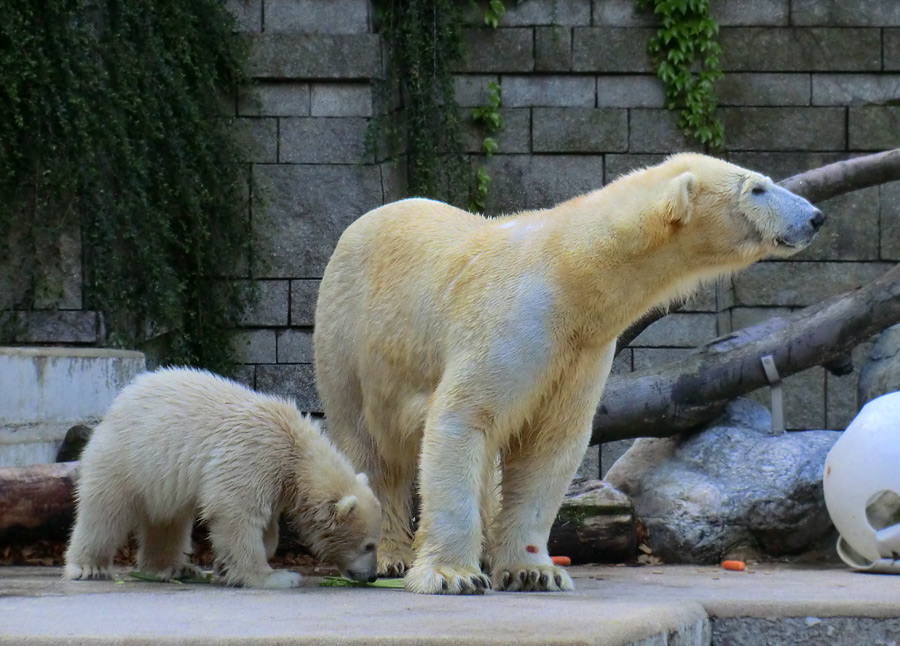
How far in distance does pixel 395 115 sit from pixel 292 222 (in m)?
0.94

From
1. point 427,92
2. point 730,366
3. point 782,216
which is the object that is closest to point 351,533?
point 782,216

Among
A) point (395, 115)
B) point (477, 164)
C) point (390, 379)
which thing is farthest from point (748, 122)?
point (390, 379)

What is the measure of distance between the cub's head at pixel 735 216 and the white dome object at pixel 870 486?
3.65 ft

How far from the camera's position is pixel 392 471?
15.9ft

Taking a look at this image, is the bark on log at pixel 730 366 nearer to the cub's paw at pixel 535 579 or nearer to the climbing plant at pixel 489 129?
the cub's paw at pixel 535 579

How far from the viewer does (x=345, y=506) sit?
4.17 metres

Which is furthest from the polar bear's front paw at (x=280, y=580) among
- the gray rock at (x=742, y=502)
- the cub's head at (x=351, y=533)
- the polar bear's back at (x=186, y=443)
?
the gray rock at (x=742, y=502)

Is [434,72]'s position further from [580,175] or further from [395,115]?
[580,175]

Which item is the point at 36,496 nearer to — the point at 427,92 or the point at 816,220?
the point at 816,220

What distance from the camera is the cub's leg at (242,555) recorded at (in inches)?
161

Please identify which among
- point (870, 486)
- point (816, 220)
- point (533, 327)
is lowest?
point (870, 486)

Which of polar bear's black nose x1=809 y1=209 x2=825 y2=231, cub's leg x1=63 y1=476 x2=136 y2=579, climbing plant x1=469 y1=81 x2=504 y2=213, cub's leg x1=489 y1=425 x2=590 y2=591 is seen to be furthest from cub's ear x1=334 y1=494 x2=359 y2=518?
climbing plant x1=469 y1=81 x2=504 y2=213

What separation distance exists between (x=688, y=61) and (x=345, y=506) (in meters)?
4.68

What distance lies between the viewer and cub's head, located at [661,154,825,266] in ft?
13.3
